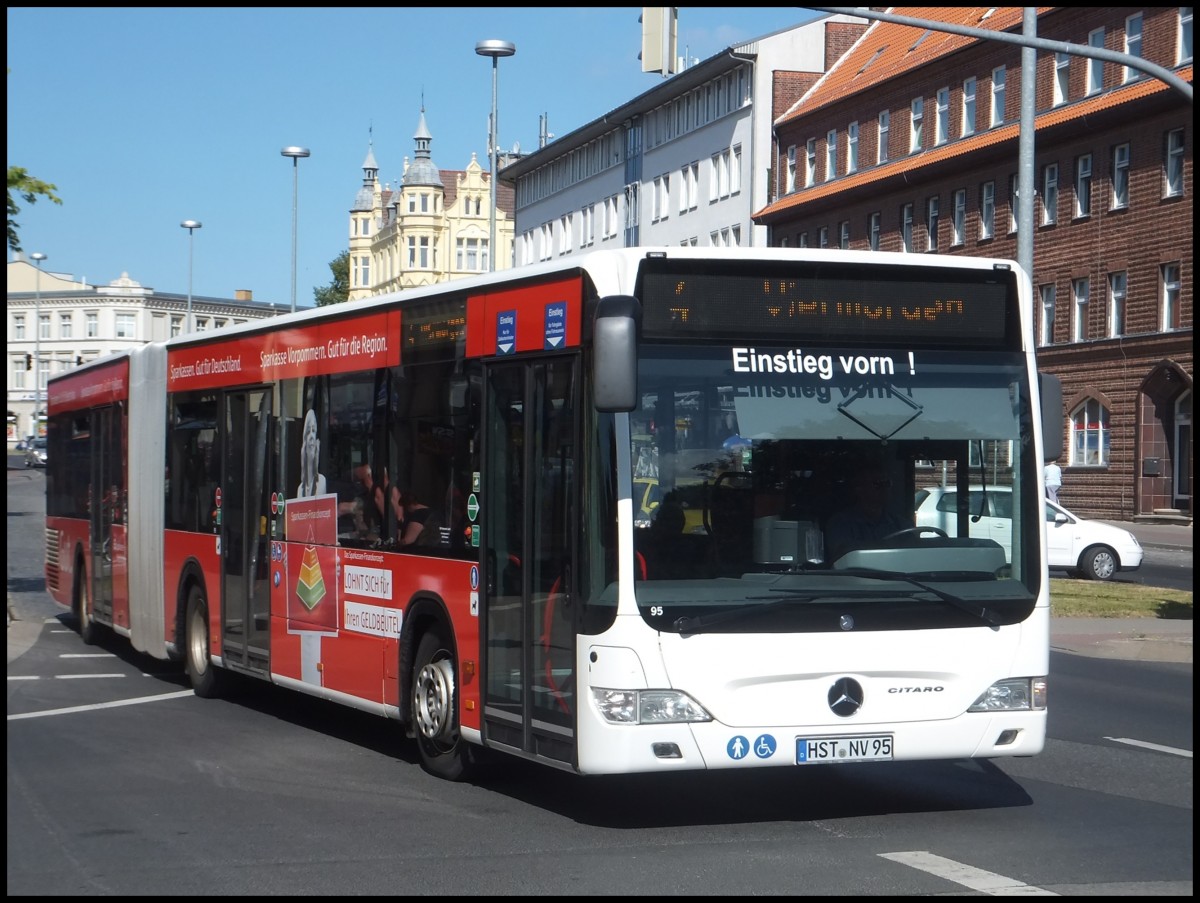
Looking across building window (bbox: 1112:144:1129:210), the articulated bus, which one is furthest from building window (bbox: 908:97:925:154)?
the articulated bus

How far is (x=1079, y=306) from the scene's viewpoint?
5378cm

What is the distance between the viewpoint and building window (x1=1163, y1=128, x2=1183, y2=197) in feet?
158

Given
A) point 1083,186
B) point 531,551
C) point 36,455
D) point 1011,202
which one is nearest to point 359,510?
point 531,551

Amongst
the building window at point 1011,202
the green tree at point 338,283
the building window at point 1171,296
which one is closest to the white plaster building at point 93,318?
the green tree at point 338,283

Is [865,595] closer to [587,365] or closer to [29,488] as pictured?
[587,365]

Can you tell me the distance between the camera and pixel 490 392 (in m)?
10.2

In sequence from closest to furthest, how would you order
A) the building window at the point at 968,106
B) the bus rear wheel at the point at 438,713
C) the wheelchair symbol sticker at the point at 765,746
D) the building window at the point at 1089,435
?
the wheelchair symbol sticker at the point at 765,746, the bus rear wheel at the point at 438,713, the building window at the point at 1089,435, the building window at the point at 968,106

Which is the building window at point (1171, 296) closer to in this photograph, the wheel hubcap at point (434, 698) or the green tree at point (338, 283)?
the wheel hubcap at point (434, 698)

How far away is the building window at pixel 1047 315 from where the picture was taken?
5522 cm

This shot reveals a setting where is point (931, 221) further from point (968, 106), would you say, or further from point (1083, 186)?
point (1083, 186)

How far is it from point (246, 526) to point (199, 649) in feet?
5.63

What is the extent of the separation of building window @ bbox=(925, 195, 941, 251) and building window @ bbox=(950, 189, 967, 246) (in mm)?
1110

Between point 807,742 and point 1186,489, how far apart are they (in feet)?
141

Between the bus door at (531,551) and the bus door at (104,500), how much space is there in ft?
29.2
